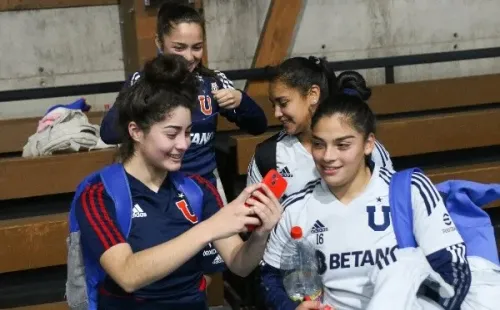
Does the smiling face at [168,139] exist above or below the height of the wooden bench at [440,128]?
above

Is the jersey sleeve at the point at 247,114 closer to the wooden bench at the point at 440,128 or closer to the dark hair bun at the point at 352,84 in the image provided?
the dark hair bun at the point at 352,84

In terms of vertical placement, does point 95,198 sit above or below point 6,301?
above

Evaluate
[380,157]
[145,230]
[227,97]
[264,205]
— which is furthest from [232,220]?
[227,97]

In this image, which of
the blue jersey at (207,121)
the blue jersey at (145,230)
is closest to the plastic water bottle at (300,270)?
the blue jersey at (145,230)

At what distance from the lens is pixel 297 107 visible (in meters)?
3.27

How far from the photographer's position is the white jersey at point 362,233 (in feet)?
8.18

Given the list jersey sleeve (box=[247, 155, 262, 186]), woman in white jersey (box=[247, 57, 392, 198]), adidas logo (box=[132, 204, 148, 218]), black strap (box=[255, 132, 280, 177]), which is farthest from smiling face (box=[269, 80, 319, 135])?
adidas logo (box=[132, 204, 148, 218])

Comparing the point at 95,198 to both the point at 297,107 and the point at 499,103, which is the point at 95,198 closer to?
the point at 297,107

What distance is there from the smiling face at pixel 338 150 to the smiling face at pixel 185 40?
104 cm

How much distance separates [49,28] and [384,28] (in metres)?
3.15

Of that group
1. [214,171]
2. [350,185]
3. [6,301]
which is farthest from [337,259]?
[6,301]

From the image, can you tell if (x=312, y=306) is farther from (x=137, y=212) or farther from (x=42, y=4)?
(x=42, y=4)

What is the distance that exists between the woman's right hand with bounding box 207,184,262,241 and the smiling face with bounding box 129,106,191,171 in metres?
0.28

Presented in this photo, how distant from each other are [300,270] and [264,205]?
59 centimetres
